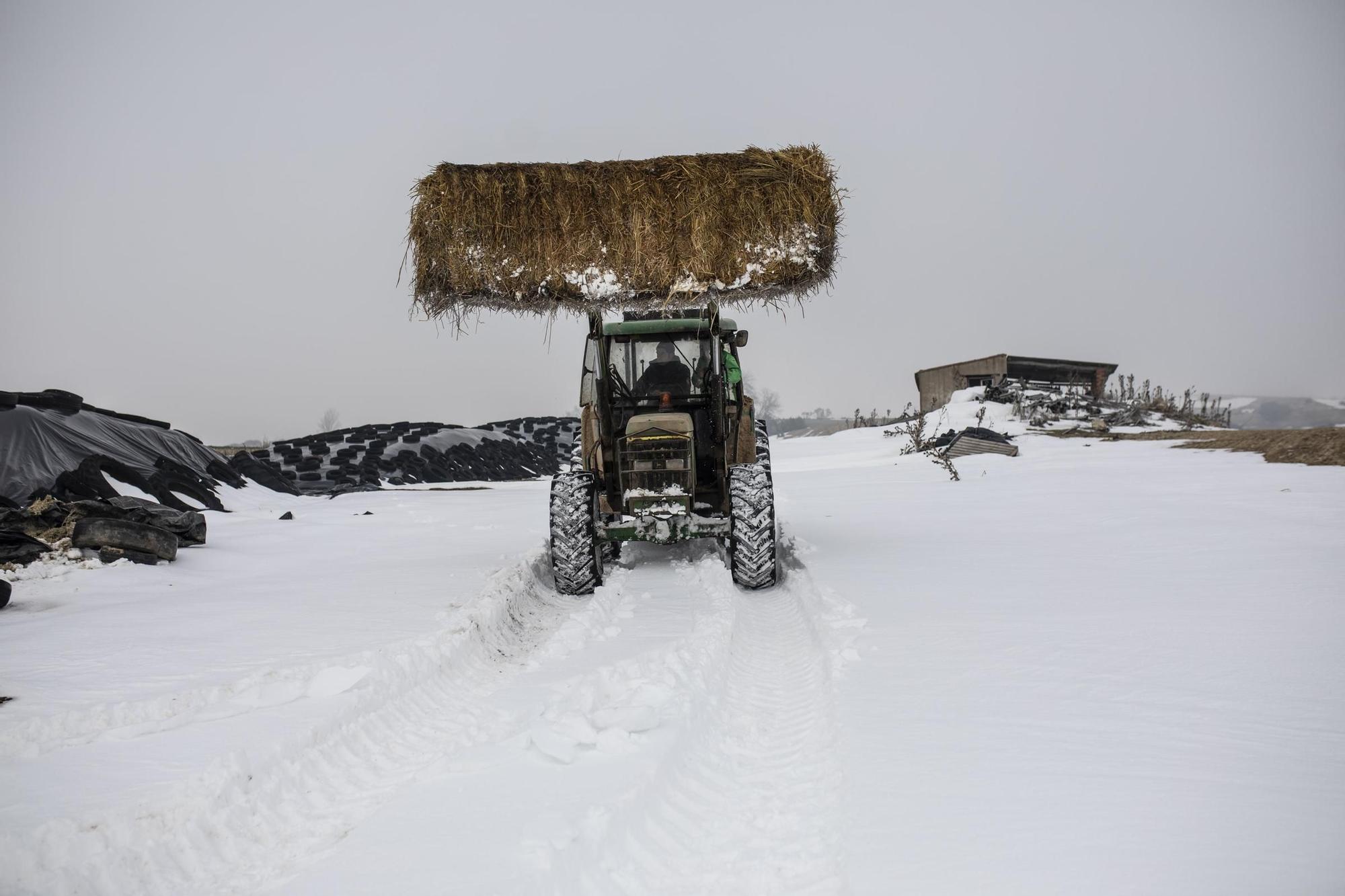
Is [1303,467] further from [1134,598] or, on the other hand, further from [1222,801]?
[1222,801]

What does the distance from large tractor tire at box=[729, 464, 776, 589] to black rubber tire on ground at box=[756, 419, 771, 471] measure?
909mm

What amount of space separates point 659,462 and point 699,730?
Result: 340 cm

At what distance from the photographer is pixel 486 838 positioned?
2.21 metres

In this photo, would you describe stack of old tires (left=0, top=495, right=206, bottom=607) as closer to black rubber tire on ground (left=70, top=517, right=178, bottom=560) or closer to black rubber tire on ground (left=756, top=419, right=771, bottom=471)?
black rubber tire on ground (left=70, top=517, right=178, bottom=560)

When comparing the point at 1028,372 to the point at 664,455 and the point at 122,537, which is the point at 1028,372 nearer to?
the point at 664,455

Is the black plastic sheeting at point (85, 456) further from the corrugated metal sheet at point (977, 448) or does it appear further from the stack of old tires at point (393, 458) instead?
the corrugated metal sheet at point (977, 448)

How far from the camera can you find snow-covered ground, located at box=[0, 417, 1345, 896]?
6.83 ft

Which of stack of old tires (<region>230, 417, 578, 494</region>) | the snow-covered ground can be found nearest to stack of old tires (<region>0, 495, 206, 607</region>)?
the snow-covered ground

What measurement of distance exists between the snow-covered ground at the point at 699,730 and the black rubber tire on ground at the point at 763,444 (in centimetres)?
141

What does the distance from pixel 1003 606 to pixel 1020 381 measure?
68.7 feet

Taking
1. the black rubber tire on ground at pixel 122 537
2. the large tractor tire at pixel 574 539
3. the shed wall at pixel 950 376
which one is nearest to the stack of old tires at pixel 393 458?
the black rubber tire on ground at pixel 122 537

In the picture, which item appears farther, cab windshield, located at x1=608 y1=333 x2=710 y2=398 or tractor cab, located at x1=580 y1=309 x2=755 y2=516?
cab windshield, located at x1=608 y1=333 x2=710 y2=398

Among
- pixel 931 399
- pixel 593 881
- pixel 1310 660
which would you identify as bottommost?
pixel 593 881

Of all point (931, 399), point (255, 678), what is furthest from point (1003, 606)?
point (931, 399)
